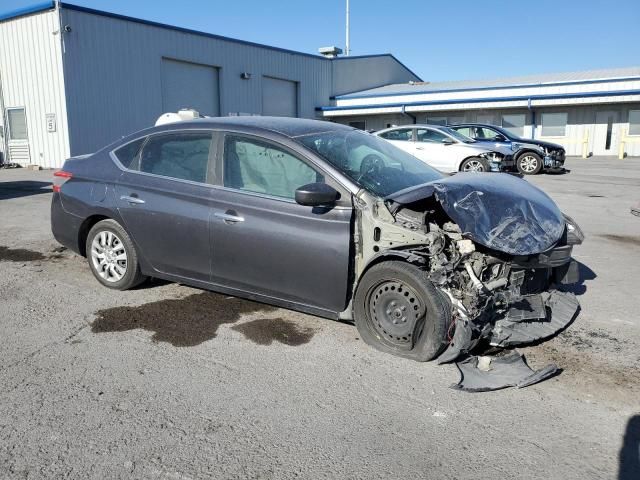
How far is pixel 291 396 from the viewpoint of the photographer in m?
3.40

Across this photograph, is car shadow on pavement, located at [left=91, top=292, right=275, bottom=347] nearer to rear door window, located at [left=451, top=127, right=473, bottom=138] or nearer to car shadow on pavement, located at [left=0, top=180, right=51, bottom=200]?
car shadow on pavement, located at [left=0, top=180, right=51, bottom=200]

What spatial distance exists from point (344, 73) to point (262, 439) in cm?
3412

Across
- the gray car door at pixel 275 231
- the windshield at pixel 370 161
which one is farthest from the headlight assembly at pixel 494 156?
the gray car door at pixel 275 231

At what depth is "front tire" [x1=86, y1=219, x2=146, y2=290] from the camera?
5141 mm

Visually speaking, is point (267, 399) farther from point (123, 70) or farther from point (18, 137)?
point (18, 137)

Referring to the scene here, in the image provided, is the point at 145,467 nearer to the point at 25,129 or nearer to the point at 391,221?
the point at 391,221

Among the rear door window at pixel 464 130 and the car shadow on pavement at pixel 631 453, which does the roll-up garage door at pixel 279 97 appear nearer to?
the rear door window at pixel 464 130

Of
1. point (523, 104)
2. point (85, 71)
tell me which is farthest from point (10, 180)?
point (523, 104)

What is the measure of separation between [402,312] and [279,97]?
27.2m

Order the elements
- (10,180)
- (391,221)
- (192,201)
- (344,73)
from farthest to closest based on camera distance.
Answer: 1. (344,73)
2. (10,180)
3. (192,201)
4. (391,221)

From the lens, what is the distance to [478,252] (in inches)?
149

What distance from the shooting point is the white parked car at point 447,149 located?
15340mm

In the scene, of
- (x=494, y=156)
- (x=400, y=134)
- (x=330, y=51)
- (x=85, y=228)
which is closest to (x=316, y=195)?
(x=85, y=228)

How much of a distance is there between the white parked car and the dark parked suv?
2.60 feet
